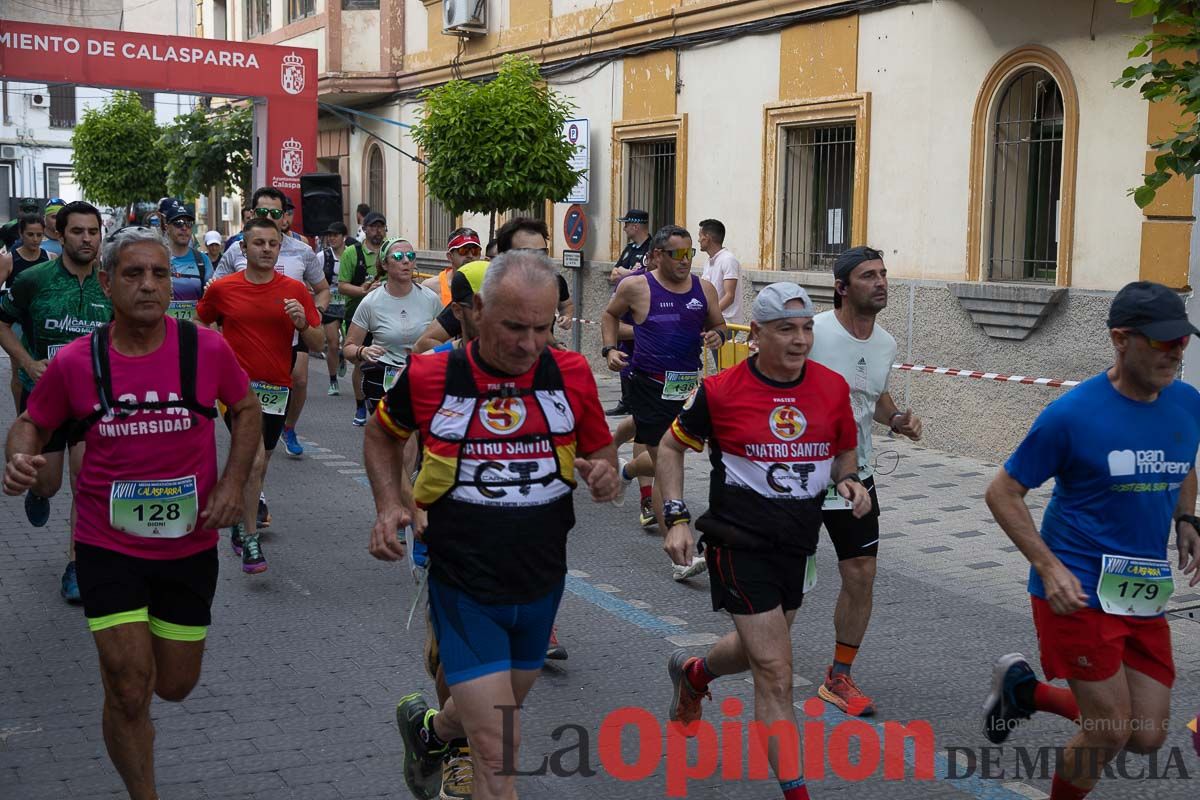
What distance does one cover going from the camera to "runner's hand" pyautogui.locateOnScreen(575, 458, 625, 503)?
4047 millimetres

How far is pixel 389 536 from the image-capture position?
3936 mm

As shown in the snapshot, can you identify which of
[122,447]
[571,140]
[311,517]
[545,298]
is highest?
[571,140]

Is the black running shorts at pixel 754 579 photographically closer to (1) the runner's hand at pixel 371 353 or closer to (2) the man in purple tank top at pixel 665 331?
(2) the man in purple tank top at pixel 665 331

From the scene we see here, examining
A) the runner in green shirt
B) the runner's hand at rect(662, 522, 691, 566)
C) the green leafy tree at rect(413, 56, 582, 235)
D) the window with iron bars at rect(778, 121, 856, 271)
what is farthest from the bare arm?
the green leafy tree at rect(413, 56, 582, 235)

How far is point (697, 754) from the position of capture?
204 inches

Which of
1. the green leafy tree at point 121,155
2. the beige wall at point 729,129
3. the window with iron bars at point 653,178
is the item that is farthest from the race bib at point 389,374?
the green leafy tree at point 121,155

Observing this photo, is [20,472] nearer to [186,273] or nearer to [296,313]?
[296,313]

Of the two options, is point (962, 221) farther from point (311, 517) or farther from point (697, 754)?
point (697, 754)

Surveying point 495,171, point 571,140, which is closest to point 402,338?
point 495,171

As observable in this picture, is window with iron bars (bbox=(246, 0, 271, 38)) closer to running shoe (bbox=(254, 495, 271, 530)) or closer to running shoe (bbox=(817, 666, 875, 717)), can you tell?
running shoe (bbox=(254, 495, 271, 530))

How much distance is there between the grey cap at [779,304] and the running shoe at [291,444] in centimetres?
786

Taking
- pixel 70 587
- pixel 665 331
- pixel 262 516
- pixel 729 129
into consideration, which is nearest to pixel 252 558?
pixel 70 587

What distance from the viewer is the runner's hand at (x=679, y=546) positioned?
470cm

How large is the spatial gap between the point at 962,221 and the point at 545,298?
30.3 feet
